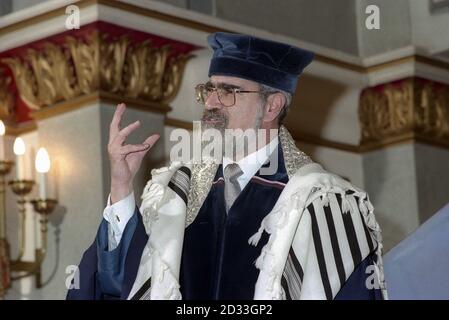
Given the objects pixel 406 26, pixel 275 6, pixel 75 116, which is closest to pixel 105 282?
pixel 75 116

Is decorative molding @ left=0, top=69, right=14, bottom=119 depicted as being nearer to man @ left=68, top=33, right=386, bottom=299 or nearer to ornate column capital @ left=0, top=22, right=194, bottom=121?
ornate column capital @ left=0, top=22, right=194, bottom=121

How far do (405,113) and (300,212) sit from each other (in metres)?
4.46

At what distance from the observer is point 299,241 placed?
11.1 ft

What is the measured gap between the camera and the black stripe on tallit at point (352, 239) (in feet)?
11.1

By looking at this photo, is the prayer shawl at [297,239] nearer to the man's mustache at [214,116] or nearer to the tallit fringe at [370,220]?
the tallit fringe at [370,220]

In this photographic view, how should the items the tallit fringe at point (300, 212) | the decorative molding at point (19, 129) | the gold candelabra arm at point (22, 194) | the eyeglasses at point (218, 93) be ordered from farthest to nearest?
the decorative molding at point (19, 129)
the gold candelabra arm at point (22, 194)
the eyeglasses at point (218, 93)
the tallit fringe at point (300, 212)

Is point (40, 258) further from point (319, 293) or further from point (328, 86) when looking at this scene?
point (319, 293)

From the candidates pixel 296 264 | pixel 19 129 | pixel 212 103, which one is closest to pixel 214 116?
pixel 212 103

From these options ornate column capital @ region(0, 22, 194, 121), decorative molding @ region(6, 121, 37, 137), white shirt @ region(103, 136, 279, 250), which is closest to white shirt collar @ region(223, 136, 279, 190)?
white shirt @ region(103, 136, 279, 250)

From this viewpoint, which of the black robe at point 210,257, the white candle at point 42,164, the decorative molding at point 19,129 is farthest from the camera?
the decorative molding at point 19,129

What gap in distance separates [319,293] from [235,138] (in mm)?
491

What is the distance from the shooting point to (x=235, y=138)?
3576 mm

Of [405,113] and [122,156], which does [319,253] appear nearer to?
[122,156]

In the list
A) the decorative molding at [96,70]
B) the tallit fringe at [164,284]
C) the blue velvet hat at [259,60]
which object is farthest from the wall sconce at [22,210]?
the tallit fringe at [164,284]
